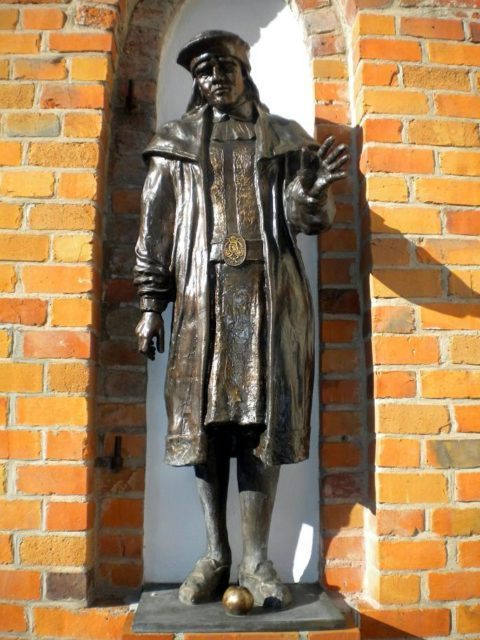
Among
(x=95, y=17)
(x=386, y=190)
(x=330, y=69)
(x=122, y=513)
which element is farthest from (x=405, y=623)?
(x=95, y=17)

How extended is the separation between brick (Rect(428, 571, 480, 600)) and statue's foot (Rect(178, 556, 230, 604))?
0.53 metres

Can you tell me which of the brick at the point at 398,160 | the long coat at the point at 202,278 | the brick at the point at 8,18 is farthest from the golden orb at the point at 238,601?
the brick at the point at 8,18

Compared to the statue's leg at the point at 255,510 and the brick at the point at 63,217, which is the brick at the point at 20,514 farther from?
the brick at the point at 63,217

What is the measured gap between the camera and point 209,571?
1788 millimetres

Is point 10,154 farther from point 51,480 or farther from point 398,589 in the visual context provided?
point 398,589

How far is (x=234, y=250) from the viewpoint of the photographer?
→ 1.82m

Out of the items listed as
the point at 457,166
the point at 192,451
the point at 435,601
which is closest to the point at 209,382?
the point at 192,451

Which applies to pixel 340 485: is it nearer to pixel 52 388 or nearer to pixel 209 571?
pixel 209 571

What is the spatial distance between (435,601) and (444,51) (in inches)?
59.8

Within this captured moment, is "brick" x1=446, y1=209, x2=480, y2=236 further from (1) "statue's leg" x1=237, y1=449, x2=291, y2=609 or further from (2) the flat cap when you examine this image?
(1) "statue's leg" x1=237, y1=449, x2=291, y2=609

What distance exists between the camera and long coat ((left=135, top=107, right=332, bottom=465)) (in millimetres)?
1751

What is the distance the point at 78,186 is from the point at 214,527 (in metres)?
0.98

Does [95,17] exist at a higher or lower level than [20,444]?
higher

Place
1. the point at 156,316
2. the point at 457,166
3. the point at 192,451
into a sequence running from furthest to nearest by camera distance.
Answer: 1. the point at 457,166
2. the point at 156,316
3. the point at 192,451
